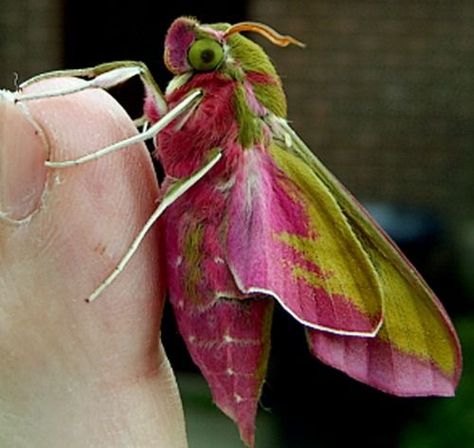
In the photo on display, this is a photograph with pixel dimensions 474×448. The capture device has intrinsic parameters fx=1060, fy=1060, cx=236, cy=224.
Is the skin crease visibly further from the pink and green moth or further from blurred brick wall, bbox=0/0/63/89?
blurred brick wall, bbox=0/0/63/89

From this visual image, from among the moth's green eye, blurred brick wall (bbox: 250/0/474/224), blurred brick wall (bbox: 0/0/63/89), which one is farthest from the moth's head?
blurred brick wall (bbox: 0/0/63/89)

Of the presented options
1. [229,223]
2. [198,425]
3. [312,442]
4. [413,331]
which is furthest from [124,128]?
[198,425]

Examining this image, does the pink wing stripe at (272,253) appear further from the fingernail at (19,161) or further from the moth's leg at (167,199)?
the fingernail at (19,161)

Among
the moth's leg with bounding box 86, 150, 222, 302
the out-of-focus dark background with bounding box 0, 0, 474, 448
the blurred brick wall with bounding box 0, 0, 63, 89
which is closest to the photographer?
the moth's leg with bounding box 86, 150, 222, 302

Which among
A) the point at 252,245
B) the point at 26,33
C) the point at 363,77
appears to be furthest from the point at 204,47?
the point at 26,33

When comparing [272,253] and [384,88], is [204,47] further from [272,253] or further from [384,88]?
[384,88]

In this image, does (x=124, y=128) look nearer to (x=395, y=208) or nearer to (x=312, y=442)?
(x=312, y=442)
